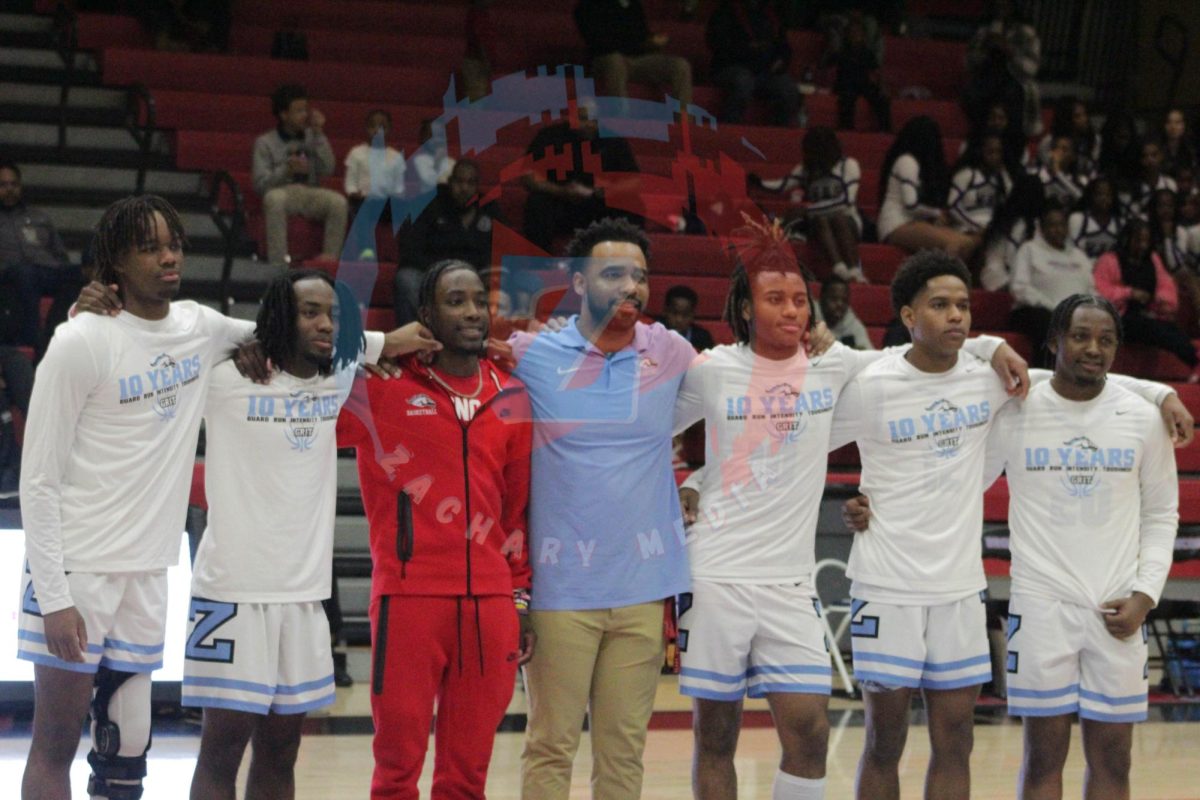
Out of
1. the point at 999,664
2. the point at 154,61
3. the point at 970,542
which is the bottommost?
the point at 999,664

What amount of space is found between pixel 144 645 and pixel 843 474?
5.73 meters

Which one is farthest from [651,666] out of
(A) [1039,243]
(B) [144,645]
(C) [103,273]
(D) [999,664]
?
(A) [1039,243]

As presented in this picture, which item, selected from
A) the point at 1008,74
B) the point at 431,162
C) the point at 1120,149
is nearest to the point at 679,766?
the point at 431,162

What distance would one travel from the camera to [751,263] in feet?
16.5

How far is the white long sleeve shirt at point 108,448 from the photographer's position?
430cm

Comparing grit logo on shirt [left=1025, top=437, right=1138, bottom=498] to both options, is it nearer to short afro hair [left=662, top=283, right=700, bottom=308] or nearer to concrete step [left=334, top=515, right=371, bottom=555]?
short afro hair [left=662, top=283, right=700, bottom=308]

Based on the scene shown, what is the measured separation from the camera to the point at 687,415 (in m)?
4.88

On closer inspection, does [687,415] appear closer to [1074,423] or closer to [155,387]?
[1074,423]

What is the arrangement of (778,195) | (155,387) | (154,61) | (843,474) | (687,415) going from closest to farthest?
1. (155,387)
2. (687,415)
3. (843,474)
4. (778,195)
5. (154,61)

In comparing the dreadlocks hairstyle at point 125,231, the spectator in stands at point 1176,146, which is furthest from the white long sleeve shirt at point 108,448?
the spectator in stands at point 1176,146

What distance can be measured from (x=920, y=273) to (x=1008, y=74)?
8.90 meters

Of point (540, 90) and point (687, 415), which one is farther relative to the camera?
point (540, 90)

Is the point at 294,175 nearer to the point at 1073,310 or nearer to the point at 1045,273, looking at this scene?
the point at 1045,273

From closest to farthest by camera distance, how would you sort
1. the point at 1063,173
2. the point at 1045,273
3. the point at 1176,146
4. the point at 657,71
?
the point at 1045,273 → the point at 657,71 → the point at 1063,173 → the point at 1176,146
